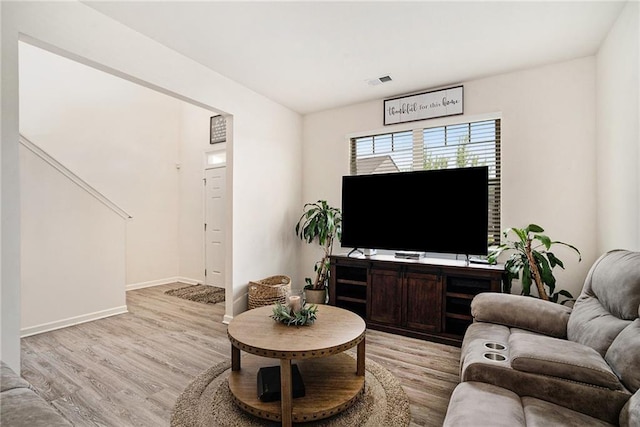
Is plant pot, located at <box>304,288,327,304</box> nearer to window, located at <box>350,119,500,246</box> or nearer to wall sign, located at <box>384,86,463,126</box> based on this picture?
window, located at <box>350,119,500,246</box>

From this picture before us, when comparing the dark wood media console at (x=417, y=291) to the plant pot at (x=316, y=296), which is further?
the plant pot at (x=316, y=296)

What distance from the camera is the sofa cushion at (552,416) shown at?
1.20 meters

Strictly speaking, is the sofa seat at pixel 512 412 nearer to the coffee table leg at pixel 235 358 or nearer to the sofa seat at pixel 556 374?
the sofa seat at pixel 556 374

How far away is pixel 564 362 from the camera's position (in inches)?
54.6

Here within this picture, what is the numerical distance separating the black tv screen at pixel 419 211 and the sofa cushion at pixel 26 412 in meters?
2.89

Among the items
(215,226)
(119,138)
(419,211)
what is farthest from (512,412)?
(119,138)

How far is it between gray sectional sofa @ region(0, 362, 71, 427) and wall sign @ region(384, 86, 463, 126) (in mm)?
3801

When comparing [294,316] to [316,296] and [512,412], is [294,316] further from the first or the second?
[316,296]

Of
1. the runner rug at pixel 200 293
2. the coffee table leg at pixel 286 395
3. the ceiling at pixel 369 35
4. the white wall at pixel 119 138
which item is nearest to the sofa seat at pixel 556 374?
the coffee table leg at pixel 286 395

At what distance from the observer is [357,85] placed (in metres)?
3.61

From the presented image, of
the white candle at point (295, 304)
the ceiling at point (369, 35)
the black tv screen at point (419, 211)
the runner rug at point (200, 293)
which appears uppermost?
the ceiling at point (369, 35)

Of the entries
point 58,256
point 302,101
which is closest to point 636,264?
point 302,101

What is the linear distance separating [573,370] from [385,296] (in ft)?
6.70

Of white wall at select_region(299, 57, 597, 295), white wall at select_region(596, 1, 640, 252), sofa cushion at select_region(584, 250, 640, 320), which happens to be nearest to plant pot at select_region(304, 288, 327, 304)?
white wall at select_region(299, 57, 597, 295)
